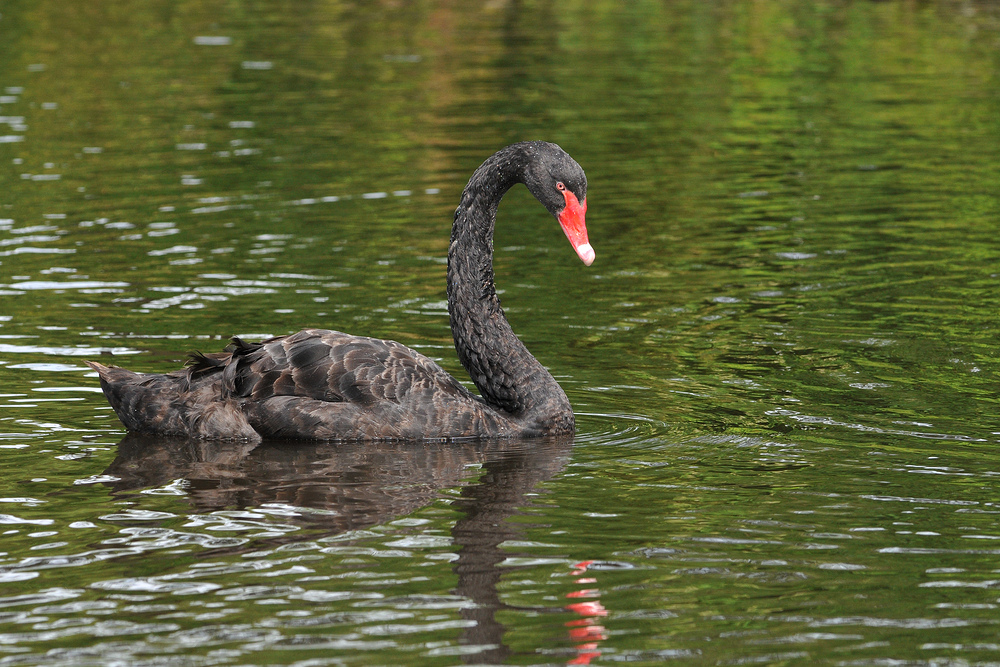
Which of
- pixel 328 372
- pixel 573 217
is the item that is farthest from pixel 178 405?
pixel 573 217

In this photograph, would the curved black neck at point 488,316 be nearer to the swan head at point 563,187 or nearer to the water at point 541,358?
the swan head at point 563,187

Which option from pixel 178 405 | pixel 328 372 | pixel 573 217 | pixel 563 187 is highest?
pixel 563 187

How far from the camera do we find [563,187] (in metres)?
9.33

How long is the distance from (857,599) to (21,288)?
9.33 m

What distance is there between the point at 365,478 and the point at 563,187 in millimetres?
2283

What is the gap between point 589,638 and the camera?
607 centimetres

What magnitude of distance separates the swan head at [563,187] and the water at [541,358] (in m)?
1.36

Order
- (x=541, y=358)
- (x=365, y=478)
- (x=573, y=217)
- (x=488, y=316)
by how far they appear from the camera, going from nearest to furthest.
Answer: (x=365, y=478) → (x=573, y=217) → (x=488, y=316) → (x=541, y=358)

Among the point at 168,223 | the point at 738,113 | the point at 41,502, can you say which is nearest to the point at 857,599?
the point at 41,502

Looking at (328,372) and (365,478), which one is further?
(328,372)

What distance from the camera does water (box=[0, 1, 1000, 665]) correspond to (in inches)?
251

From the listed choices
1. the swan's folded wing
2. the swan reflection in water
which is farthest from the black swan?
the swan reflection in water

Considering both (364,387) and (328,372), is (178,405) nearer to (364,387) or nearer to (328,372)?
(328,372)

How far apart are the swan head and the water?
136cm
